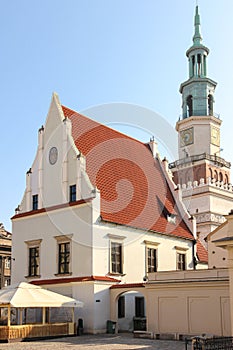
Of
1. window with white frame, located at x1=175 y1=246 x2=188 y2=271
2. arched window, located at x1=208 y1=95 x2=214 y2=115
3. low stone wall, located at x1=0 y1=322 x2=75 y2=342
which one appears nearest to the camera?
low stone wall, located at x1=0 y1=322 x2=75 y2=342

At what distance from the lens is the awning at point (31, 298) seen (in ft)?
74.2

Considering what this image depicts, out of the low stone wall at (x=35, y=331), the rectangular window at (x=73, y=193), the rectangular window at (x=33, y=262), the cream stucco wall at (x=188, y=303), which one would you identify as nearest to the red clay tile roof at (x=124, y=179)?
the rectangular window at (x=73, y=193)

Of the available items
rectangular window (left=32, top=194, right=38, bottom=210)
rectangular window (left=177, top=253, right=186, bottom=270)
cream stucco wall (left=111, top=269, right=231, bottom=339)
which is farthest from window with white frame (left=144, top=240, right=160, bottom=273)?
rectangular window (left=32, top=194, right=38, bottom=210)

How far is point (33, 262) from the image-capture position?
3006cm

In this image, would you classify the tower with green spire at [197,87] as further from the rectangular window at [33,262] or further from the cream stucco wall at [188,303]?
the cream stucco wall at [188,303]

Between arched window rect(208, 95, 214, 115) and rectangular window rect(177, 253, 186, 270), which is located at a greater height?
arched window rect(208, 95, 214, 115)

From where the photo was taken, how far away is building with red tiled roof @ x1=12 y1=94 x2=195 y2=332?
27.0 m

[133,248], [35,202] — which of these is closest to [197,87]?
[35,202]

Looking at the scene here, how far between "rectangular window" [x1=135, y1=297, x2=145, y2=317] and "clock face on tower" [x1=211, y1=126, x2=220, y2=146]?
1085 inches

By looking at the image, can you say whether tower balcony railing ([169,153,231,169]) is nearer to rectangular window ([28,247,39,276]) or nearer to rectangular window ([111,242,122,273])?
rectangular window ([111,242,122,273])

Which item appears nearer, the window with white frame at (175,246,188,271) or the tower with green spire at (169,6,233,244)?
the window with white frame at (175,246,188,271)

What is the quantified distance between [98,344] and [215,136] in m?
37.0

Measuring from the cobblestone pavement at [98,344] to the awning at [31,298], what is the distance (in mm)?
1640

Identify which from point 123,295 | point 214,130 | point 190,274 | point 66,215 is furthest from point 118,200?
point 214,130
